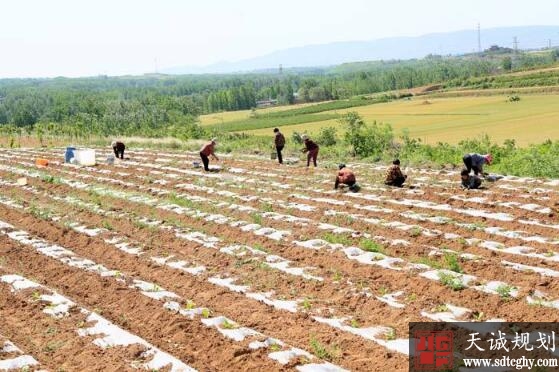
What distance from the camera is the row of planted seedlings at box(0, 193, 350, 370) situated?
22.6ft

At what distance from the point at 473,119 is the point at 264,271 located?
48.2m

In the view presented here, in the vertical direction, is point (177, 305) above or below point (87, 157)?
below

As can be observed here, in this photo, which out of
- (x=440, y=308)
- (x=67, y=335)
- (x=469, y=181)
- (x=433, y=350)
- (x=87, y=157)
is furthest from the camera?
(x=87, y=157)

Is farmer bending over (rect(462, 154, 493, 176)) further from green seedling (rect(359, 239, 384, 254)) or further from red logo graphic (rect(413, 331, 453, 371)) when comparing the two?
red logo graphic (rect(413, 331, 453, 371))

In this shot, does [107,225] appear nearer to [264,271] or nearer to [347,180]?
[264,271]

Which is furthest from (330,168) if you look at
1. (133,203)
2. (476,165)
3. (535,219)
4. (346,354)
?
(346,354)

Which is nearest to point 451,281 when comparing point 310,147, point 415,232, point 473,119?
point 415,232

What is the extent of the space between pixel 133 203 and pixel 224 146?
12441mm

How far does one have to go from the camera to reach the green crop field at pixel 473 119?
1678 inches

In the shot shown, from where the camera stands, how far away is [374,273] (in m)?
9.53

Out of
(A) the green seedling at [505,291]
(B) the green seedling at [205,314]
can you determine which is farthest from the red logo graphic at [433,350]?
(B) the green seedling at [205,314]

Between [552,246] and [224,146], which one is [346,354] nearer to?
[552,246]

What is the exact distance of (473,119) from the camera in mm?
54188

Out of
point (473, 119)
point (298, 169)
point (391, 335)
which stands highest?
point (298, 169)
